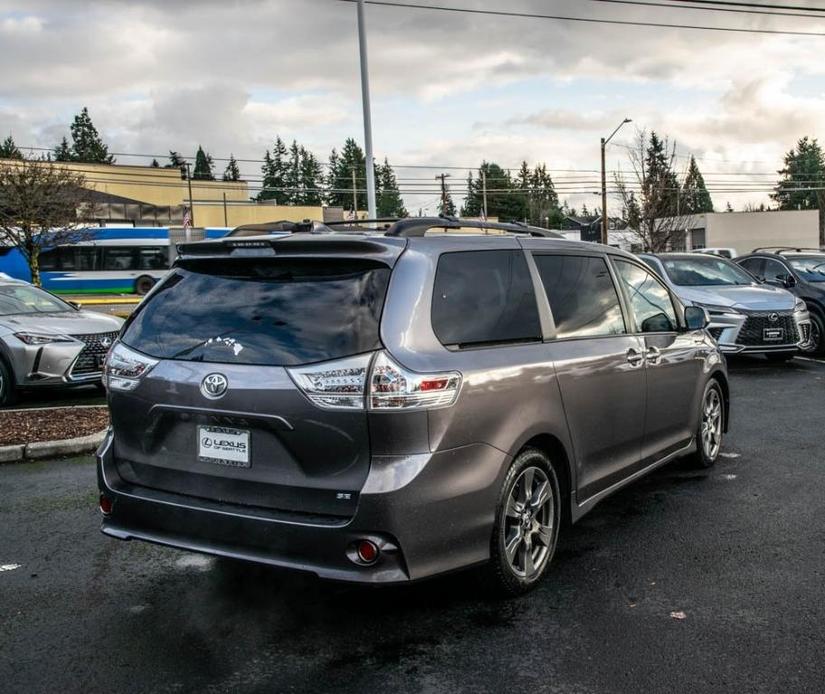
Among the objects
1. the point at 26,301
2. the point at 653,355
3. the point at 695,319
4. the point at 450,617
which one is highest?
the point at 26,301

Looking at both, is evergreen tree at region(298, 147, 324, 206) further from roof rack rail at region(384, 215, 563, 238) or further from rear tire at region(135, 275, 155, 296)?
roof rack rail at region(384, 215, 563, 238)

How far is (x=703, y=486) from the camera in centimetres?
604

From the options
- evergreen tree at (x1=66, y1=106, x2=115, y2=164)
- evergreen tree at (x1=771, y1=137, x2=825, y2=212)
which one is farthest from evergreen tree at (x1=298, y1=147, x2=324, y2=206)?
evergreen tree at (x1=771, y1=137, x2=825, y2=212)

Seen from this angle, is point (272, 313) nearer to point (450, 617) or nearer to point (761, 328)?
point (450, 617)

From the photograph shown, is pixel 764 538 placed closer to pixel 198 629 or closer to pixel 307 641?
pixel 307 641

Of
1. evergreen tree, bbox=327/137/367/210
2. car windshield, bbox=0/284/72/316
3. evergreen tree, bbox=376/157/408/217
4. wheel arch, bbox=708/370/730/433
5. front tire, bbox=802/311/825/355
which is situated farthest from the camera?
evergreen tree, bbox=376/157/408/217

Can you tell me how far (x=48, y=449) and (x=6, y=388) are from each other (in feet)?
9.58

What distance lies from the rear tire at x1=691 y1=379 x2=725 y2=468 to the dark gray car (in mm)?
2197

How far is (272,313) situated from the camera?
3.58 meters

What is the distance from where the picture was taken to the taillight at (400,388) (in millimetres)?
3344

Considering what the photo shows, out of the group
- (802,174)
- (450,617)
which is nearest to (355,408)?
(450,617)

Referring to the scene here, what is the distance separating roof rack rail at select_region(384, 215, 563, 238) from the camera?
154 inches

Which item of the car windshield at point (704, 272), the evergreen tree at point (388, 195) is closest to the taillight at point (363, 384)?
the car windshield at point (704, 272)

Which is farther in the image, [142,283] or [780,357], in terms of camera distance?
[142,283]
